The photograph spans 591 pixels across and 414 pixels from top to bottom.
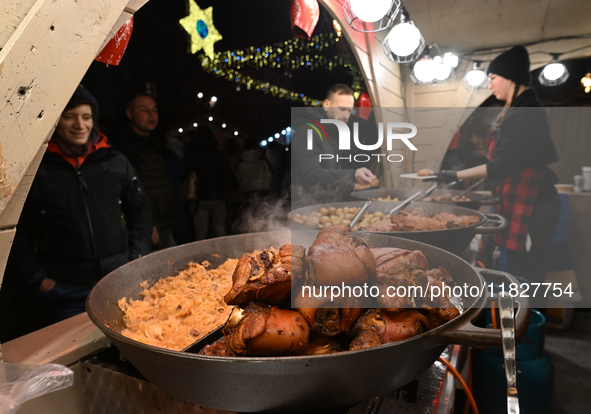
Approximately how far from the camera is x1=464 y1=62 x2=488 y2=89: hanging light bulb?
188 inches

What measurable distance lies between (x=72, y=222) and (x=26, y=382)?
4.64 ft

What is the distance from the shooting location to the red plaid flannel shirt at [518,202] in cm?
302

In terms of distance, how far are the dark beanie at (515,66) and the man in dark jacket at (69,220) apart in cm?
330

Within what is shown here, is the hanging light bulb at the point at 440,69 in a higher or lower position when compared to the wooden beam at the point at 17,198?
higher

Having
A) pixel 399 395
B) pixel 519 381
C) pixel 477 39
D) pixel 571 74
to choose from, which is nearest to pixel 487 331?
pixel 399 395

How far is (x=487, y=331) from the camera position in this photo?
74 cm

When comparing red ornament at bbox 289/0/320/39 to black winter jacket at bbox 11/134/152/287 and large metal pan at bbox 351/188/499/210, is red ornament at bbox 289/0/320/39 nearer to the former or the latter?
large metal pan at bbox 351/188/499/210

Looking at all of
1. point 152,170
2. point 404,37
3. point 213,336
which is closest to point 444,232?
point 213,336

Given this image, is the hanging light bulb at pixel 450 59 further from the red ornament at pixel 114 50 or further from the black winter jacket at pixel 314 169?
the red ornament at pixel 114 50

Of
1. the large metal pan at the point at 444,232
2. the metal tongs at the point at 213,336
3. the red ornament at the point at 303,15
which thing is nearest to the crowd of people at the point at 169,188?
the large metal pan at the point at 444,232

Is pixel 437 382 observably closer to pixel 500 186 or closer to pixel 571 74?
pixel 500 186

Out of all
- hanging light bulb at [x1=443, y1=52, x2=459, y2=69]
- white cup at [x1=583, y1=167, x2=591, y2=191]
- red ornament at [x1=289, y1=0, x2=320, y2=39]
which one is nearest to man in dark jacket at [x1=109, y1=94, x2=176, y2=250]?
red ornament at [x1=289, y1=0, x2=320, y2=39]

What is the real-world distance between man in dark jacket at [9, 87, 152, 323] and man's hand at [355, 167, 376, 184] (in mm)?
1920

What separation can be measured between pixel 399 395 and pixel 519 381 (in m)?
1.72
